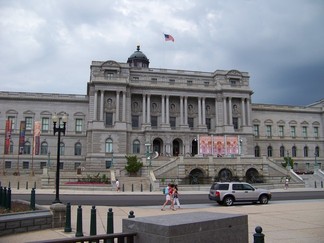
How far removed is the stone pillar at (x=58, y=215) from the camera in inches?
553

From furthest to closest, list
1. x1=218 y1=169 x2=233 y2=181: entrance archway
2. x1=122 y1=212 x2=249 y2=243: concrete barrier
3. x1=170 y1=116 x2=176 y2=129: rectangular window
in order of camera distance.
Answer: x1=170 y1=116 x2=176 y2=129: rectangular window, x1=218 y1=169 x2=233 y2=181: entrance archway, x1=122 y1=212 x2=249 y2=243: concrete barrier

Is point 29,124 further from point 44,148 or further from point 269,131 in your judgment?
point 269,131

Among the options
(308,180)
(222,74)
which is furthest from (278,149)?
(308,180)

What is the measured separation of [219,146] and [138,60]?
35.6m

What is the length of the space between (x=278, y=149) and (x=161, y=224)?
8136cm

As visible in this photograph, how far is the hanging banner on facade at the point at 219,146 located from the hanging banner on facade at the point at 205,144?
1.07 meters

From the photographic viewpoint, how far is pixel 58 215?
46.4 feet

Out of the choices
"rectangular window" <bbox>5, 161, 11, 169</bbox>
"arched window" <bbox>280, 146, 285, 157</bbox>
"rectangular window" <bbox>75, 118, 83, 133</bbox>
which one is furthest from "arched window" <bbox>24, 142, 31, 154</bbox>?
"arched window" <bbox>280, 146, 285, 157</bbox>

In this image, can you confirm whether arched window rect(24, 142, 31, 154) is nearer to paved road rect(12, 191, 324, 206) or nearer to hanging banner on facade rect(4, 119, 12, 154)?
hanging banner on facade rect(4, 119, 12, 154)

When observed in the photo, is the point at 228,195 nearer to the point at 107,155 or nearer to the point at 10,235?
the point at 10,235

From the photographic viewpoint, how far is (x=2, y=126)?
227ft

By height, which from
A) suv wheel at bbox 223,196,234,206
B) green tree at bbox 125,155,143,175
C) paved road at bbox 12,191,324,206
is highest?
green tree at bbox 125,155,143,175

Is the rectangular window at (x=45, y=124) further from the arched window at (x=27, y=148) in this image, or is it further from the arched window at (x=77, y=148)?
the arched window at (x=77, y=148)

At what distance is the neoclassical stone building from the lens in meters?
66.2
